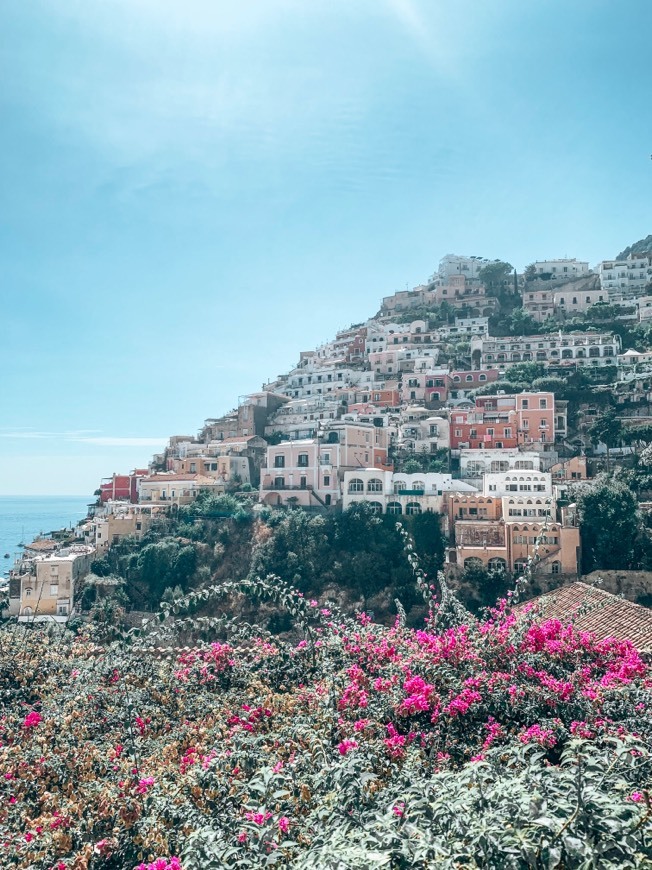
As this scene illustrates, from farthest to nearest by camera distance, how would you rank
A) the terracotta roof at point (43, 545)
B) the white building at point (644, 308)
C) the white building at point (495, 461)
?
1. the white building at point (644, 308)
2. the terracotta roof at point (43, 545)
3. the white building at point (495, 461)

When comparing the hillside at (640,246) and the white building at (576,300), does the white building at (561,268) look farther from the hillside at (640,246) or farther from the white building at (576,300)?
the hillside at (640,246)

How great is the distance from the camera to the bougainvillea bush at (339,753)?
400cm

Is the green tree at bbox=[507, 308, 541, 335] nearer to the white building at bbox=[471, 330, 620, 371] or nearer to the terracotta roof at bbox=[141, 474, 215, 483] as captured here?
the white building at bbox=[471, 330, 620, 371]

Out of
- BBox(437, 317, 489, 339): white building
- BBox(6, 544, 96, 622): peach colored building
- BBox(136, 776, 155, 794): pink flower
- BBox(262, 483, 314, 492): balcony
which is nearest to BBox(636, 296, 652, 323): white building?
BBox(437, 317, 489, 339): white building

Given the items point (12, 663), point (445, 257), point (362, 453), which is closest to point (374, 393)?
point (362, 453)

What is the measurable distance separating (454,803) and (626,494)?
95.6ft

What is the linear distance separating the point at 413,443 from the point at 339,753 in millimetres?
36653

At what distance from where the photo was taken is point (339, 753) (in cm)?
648

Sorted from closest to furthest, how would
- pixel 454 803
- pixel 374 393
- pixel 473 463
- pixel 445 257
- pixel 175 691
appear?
pixel 454 803
pixel 175 691
pixel 473 463
pixel 374 393
pixel 445 257

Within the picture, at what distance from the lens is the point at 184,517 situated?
129 feet

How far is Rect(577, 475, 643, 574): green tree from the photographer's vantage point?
Answer: 29484 millimetres

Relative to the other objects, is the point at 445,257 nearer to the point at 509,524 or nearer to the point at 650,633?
the point at 509,524

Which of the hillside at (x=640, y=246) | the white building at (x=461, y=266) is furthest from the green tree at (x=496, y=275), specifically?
the hillside at (x=640, y=246)

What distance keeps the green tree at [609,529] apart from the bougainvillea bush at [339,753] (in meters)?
20.8
